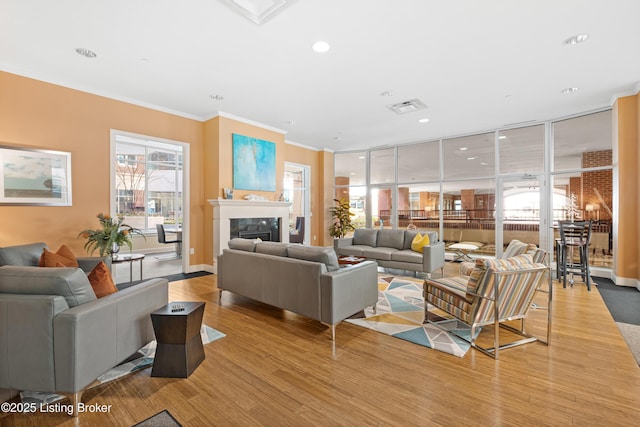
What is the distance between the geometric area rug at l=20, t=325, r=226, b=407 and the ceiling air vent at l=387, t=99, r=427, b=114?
180 inches

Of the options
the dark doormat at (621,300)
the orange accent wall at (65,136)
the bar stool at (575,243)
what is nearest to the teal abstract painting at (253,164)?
the orange accent wall at (65,136)

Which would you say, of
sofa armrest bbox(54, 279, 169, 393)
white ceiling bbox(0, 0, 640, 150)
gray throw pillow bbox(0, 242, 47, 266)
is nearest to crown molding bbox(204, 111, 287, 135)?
white ceiling bbox(0, 0, 640, 150)

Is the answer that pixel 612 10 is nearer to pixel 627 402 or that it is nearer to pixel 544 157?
pixel 627 402

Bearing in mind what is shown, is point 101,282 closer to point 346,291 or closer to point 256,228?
point 346,291

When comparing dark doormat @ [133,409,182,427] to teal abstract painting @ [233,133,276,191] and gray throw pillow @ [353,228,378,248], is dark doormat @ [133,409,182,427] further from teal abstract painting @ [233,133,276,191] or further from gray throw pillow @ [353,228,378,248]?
gray throw pillow @ [353,228,378,248]

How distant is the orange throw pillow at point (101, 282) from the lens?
2180 mm

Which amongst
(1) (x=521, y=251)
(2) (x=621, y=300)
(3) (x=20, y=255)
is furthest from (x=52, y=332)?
(2) (x=621, y=300)

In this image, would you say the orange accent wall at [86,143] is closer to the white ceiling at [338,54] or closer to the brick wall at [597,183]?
the white ceiling at [338,54]

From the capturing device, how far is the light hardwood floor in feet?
5.94

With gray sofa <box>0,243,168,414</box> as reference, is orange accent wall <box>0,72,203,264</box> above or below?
above

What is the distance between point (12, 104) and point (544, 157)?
9069mm

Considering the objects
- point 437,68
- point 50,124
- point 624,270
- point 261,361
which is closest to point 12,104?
point 50,124

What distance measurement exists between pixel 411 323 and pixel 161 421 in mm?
2484

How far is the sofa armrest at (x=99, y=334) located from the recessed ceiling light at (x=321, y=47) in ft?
9.86
